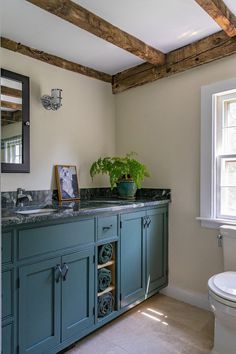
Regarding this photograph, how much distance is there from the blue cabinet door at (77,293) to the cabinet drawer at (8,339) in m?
0.34

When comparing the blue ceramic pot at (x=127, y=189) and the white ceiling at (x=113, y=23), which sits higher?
the white ceiling at (x=113, y=23)

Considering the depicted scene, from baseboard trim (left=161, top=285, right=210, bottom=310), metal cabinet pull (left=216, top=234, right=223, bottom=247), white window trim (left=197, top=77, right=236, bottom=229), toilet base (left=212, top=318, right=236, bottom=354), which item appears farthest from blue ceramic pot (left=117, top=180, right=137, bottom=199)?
toilet base (left=212, top=318, right=236, bottom=354)

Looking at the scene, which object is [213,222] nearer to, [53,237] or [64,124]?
[53,237]

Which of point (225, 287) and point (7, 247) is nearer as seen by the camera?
point (7, 247)

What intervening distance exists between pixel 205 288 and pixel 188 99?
1.69 metres

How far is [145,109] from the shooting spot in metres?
2.72

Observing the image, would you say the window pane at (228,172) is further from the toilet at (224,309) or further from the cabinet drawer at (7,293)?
the cabinet drawer at (7,293)

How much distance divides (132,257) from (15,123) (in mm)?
1449

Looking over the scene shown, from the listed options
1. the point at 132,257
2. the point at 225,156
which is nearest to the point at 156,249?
the point at 132,257

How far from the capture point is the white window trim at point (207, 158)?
224cm

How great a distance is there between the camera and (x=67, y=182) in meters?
2.47

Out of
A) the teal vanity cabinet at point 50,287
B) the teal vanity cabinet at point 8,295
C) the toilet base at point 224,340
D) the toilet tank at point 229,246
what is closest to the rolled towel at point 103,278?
the teal vanity cabinet at point 50,287

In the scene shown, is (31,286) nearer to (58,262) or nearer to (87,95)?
(58,262)

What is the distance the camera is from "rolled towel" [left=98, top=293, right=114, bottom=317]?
6.35 ft
